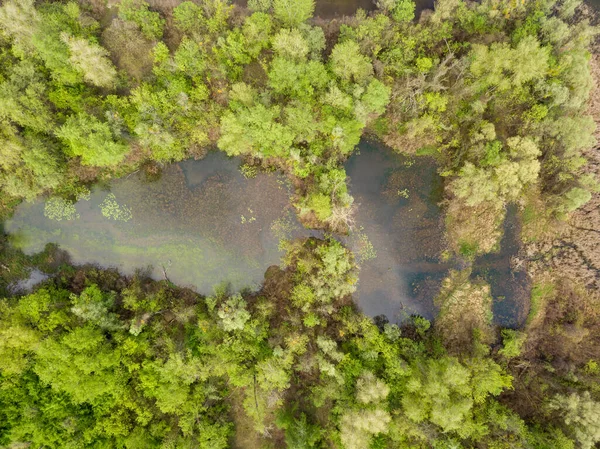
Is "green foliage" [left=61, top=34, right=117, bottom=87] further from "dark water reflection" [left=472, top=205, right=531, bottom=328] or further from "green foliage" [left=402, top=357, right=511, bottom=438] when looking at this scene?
"dark water reflection" [left=472, top=205, right=531, bottom=328]

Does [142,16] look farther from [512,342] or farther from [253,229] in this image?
[512,342]

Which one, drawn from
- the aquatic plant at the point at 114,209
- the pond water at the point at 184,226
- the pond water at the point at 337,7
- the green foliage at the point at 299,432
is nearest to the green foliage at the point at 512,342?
the green foliage at the point at 299,432

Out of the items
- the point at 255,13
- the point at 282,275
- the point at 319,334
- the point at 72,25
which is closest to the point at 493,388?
the point at 319,334

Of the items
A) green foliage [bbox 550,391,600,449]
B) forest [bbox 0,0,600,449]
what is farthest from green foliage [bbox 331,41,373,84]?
green foliage [bbox 550,391,600,449]

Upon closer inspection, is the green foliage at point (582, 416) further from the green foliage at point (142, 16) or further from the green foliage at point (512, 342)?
the green foliage at point (142, 16)

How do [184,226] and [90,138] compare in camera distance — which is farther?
[184,226]

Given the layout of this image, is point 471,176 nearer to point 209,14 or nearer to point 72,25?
point 209,14

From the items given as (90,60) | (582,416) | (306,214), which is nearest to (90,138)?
(90,60)
